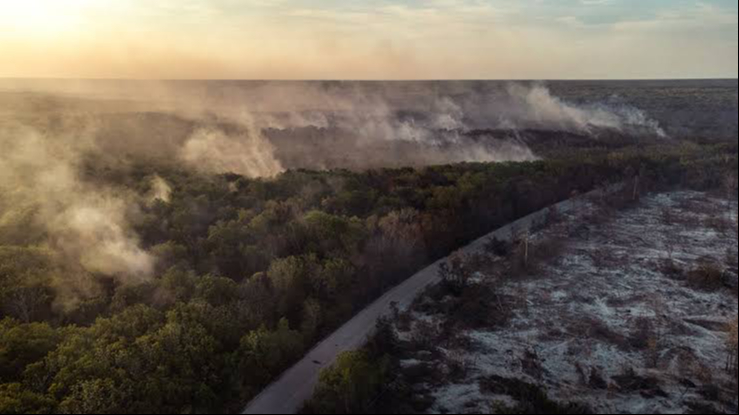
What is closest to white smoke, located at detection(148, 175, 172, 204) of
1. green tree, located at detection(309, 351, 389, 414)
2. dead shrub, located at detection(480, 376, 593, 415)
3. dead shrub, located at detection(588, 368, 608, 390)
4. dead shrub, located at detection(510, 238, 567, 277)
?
dead shrub, located at detection(510, 238, 567, 277)

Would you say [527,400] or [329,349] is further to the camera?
[329,349]

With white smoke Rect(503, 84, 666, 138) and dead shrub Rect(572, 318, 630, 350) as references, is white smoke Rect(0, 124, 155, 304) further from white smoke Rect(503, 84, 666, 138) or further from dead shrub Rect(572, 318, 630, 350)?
white smoke Rect(503, 84, 666, 138)

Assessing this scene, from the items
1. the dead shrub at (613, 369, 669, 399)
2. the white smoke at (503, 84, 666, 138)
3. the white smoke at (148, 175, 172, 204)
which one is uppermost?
the white smoke at (503, 84, 666, 138)

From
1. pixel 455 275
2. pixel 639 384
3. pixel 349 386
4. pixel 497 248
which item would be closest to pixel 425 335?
pixel 455 275

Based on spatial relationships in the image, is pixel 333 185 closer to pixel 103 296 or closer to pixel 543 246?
pixel 543 246

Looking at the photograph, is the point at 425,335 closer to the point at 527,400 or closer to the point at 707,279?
the point at 527,400

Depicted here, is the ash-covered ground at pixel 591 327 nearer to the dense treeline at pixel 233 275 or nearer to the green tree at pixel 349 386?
the green tree at pixel 349 386

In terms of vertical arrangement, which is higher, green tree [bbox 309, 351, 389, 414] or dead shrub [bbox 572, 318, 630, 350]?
green tree [bbox 309, 351, 389, 414]
